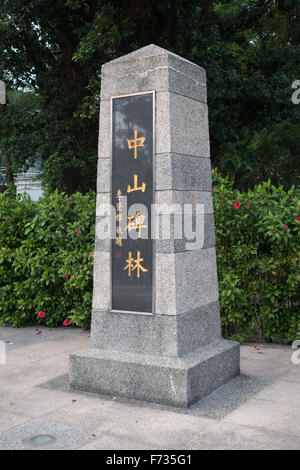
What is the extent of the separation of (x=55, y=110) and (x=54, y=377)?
10228 millimetres

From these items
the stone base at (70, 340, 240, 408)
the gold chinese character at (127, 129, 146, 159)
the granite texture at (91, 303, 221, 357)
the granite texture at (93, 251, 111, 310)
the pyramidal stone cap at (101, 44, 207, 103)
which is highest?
the pyramidal stone cap at (101, 44, 207, 103)

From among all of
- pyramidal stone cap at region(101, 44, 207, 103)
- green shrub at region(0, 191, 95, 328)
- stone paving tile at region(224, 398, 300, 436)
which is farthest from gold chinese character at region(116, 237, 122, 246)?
green shrub at region(0, 191, 95, 328)

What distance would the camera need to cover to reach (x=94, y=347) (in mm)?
5438

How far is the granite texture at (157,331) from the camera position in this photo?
496cm

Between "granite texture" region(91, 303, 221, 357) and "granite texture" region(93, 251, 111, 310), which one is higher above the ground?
"granite texture" region(93, 251, 111, 310)

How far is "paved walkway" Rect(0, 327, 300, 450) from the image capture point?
156 inches

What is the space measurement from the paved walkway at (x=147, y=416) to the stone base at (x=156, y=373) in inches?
3.8

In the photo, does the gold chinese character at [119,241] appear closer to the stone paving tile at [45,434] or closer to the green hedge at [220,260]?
the stone paving tile at [45,434]

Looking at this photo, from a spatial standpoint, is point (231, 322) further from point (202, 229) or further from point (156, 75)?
point (156, 75)

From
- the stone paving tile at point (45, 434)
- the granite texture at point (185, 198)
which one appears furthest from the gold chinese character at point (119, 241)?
the stone paving tile at point (45, 434)

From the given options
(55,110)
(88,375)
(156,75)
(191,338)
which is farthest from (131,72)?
(55,110)

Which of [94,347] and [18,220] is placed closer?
[94,347]

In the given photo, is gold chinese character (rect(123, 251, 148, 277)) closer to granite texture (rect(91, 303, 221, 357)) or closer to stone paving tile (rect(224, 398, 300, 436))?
granite texture (rect(91, 303, 221, 357))

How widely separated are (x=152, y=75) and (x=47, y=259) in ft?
12.2
